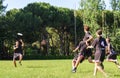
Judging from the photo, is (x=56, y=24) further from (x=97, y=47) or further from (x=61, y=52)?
(x=97, y=47)

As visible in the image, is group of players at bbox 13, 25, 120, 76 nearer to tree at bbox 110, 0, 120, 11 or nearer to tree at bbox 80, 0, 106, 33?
tree at bbox 80, 0, 106, 33

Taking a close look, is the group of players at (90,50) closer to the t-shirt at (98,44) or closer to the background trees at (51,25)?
the t-shirt at (98,44)

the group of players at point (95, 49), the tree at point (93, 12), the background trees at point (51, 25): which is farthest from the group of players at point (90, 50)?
the tree at point (93, 12)

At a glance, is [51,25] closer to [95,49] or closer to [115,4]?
[115,4]

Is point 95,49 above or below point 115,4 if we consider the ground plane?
below

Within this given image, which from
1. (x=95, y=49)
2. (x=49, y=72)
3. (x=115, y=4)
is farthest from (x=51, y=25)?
(x=95, y=49)

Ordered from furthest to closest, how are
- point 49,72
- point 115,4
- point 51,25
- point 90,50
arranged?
point 115,4, point 51,25, point 49,72, point 90,50

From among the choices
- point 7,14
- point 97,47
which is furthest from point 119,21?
point 97,47

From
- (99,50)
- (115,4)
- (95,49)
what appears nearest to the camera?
(99,50)

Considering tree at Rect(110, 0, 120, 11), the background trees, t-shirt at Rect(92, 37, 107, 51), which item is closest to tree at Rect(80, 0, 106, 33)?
the background trees

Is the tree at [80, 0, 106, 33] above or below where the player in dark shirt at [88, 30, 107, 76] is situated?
above

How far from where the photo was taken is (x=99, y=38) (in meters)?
14.9

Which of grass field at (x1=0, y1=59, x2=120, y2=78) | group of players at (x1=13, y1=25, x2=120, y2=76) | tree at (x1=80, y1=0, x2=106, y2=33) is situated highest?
tree at (x1=80, y1=0, x2=106, y2=33)

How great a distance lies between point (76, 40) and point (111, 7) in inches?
473
